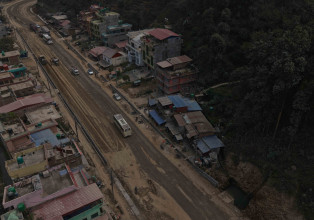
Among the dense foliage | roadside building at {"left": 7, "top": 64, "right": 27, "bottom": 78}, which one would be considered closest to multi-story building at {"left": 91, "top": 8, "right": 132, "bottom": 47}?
roadside building at {"left": 7, "top": 64, "right": 27, "bottom": 78}

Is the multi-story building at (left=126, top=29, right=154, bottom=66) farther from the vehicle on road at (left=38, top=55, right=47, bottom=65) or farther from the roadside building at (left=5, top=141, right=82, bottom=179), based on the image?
the roadside building at (left=5, top=141, right=82, bottom=179)

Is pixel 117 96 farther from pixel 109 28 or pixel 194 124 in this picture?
pixel 109 28

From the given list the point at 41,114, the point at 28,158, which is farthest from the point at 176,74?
the point at 28,158

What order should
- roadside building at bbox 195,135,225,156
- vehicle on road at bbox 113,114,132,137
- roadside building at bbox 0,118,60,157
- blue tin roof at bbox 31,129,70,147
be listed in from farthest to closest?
vehicle on road at bbox 113,114,132,137, roadside building at bbox 195,135,225,156, blue tin roof at bbox 31,129,70,147, roadside building at bbox 0,118,60,157

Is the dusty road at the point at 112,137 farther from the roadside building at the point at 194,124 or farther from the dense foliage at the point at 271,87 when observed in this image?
the dense foliage at the point at 271,87

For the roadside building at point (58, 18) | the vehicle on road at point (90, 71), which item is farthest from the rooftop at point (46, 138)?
the roadside building at point (58, 18)
